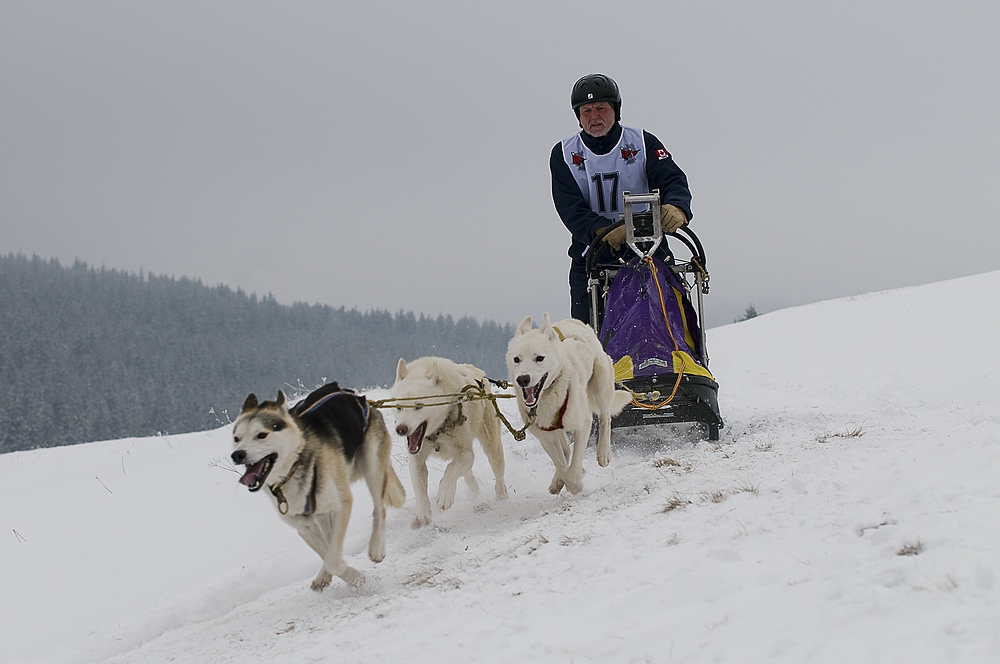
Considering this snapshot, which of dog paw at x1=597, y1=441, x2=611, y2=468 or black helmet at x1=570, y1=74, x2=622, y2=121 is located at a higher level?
black helmet at x1=570, y1=74, x2=622, y2=121

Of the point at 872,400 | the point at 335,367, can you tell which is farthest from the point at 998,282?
the point at 335,367

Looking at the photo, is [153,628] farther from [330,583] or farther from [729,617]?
[729,617]

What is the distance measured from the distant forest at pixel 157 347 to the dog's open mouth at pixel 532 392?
4344 centimetres

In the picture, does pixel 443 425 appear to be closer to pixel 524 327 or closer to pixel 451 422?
pixel 451 422

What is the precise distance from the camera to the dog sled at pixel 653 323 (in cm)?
534

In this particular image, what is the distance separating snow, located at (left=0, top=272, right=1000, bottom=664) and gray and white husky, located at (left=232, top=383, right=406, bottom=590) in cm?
28

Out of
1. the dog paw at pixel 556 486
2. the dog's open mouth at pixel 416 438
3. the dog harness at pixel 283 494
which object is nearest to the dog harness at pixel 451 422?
the dog's open mouth at pixel 416 438

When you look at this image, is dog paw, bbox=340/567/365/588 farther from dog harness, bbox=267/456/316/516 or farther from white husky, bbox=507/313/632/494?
white husky, bbox=507/313/632/494

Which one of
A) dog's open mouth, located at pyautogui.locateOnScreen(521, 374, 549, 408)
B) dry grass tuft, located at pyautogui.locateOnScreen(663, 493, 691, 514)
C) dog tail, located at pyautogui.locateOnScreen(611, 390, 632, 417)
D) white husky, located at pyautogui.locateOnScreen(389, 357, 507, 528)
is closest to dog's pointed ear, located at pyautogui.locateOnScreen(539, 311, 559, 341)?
dog's open mouth, located at pyautogui.locateOnScreen(521, 374, 549, 408)

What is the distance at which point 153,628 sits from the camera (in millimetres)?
3900

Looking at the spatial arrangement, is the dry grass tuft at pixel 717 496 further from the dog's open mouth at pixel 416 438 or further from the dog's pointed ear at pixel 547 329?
the dog's open mouth at pixel 416 438

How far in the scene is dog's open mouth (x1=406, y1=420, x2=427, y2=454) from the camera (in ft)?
13.9

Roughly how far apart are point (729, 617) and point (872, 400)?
6063mm

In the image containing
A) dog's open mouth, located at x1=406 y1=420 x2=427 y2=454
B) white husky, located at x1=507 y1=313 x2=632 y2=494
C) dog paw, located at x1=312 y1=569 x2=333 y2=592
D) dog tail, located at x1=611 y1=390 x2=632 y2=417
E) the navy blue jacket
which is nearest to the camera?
dog paw, located at x1=312 y1=569 x2=333 y2=592
